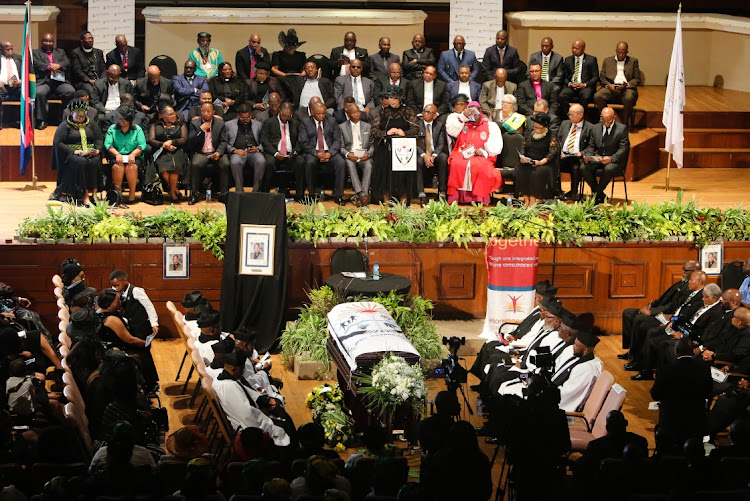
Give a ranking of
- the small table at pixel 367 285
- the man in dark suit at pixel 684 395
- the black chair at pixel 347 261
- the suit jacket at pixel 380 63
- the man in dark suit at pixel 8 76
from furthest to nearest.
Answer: the suit jacket at pixel 380 63 → the man in dark suit at pixel 8 76 → the black chair at pixel 347 261 → the small table at pixel 367 285 → the man in dark suit at pixel 684 395

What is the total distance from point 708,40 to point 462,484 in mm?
14277

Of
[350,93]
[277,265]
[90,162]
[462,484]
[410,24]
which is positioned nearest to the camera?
[462,484]

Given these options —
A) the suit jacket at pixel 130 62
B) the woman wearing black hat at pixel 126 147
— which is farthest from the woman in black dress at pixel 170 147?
the suit jacket at pixel 130 62

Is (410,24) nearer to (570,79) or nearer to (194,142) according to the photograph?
(570,79)

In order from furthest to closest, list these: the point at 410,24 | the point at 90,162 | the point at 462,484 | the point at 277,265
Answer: the point at 410,24, the point at 90,162, the point at 277,265, the point at 462,484

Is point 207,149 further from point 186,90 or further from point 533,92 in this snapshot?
point 533,92

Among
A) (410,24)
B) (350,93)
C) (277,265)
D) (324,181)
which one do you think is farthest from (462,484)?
(410,24)

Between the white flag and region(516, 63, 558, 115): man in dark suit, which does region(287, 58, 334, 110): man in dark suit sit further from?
the white flag

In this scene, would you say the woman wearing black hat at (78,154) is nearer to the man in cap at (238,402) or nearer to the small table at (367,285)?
the small table at (367,285)

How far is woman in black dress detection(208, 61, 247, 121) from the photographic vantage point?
14904 mm

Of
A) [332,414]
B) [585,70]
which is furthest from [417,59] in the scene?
[332,414]

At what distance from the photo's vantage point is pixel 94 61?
51.2ft

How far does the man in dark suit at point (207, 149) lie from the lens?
545 inches

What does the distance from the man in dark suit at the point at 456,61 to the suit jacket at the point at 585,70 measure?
Result: 1.30 meters
